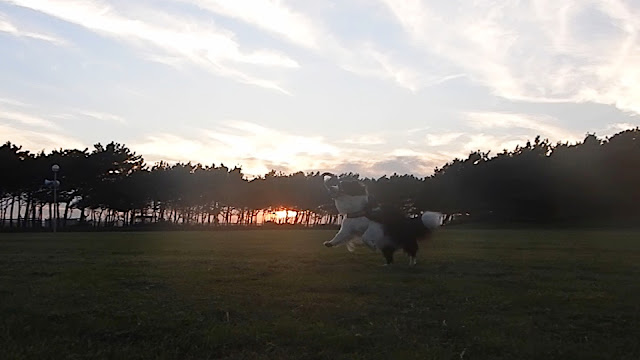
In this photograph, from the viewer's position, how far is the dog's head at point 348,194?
13461 millimetres

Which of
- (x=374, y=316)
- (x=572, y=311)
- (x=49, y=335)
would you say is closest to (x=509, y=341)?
(x=374, y=316)

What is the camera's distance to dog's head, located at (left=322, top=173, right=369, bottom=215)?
13.5 metres

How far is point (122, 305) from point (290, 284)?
287 centimetres

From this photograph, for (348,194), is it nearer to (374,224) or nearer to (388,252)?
(374,224)

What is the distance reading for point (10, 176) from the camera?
7025 centimetres

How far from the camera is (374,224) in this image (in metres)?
13.1

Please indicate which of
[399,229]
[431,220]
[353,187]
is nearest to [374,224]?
[399,229]

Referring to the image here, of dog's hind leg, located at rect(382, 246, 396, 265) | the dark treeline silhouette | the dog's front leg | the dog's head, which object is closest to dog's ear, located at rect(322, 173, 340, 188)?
the dog's head

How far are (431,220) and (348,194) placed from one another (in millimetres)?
1785

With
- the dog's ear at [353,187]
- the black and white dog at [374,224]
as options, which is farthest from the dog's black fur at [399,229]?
the dog's ear at [353,187]

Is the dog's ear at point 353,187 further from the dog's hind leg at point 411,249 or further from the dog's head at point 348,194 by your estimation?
the dog's hind leg at point 411,249

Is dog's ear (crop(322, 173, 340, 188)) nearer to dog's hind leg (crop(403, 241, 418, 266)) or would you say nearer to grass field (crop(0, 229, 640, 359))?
dog's hind leg (crop(403, 241, 418, 266))

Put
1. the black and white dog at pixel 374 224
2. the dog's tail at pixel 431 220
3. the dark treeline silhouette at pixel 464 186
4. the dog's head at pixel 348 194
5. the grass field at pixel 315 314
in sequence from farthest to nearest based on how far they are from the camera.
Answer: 1. the dark treeline silhouette at pixel 464 186
2. the dog's head at pixel 348 194
3. the dog's tail at pixel 431 220
4. the black and white dog at pixel 374 224
5. the grass field at pixel 315 314

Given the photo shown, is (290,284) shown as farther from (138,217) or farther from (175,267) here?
(138,217)
